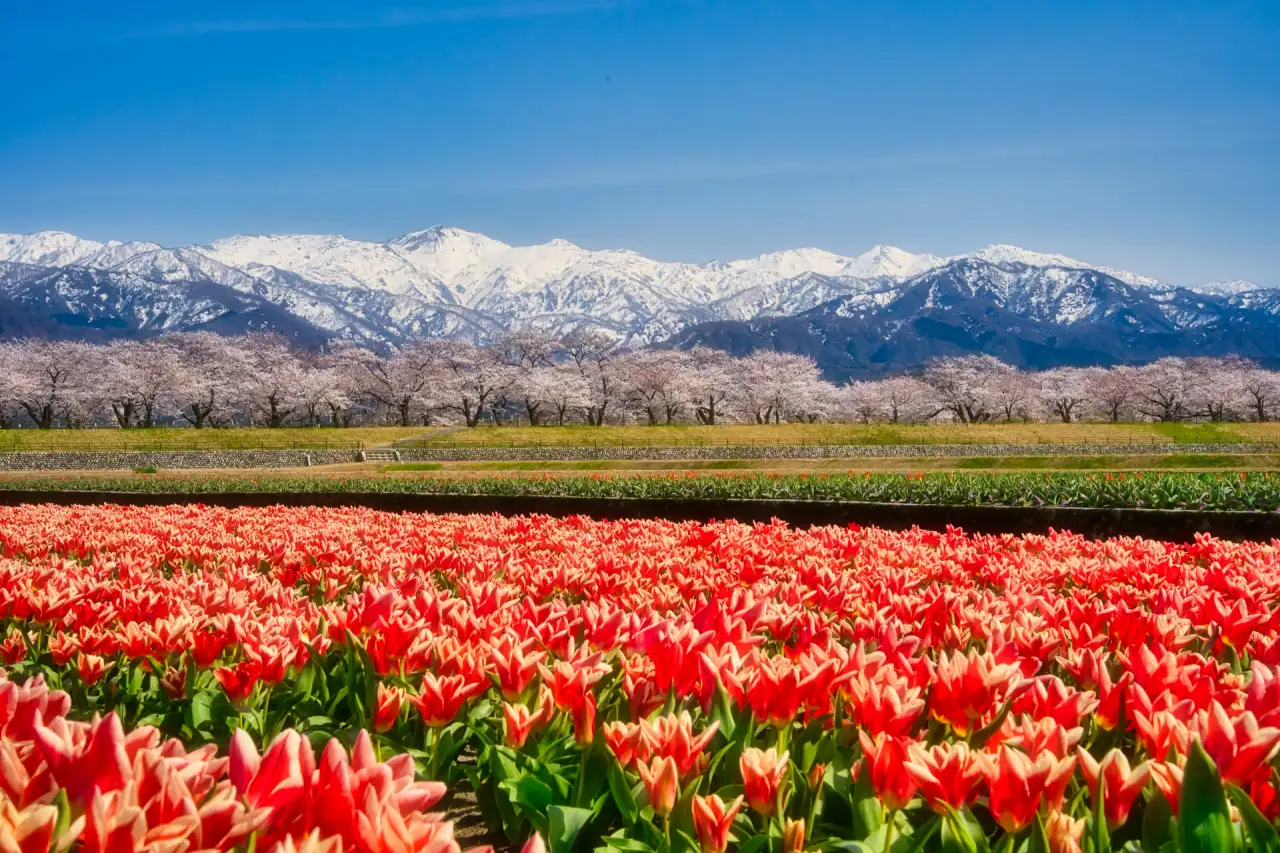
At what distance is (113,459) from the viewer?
47.1 m

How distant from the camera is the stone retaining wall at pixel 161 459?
1842 inches

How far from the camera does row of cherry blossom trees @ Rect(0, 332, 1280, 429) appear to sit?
79.9m

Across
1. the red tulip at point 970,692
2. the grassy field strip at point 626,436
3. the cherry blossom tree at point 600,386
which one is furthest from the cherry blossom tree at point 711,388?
the red tulip at point 970,692

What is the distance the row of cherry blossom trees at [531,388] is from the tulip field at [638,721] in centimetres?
7987

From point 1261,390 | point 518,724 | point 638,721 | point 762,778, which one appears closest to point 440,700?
point 518,724

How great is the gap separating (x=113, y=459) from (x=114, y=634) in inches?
1966

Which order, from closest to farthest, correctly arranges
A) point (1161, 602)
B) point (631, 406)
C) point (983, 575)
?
point (1161, 602) → point (983, 575) → point (631, 406)

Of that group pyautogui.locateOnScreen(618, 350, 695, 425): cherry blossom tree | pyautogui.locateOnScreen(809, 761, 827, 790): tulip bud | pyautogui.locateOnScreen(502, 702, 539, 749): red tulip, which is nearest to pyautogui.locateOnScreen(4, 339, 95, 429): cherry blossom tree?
pyautogui.locateOnScreen(618, 350, 695, 425): cherry blossom tree

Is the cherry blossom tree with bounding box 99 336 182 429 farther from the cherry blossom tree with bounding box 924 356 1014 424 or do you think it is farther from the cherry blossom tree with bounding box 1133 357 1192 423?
the cherry blossom tree with bounding box 1133 357 1192 423

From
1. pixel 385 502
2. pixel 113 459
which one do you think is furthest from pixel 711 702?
pixel 113 459

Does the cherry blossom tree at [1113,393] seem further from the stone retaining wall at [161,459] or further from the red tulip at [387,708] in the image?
the red tulip at [387,708]

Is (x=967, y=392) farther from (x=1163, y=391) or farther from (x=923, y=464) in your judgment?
(x=923, y=464)

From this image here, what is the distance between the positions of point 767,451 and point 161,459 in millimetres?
31103

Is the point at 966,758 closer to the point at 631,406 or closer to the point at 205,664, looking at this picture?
the point at 205,664
